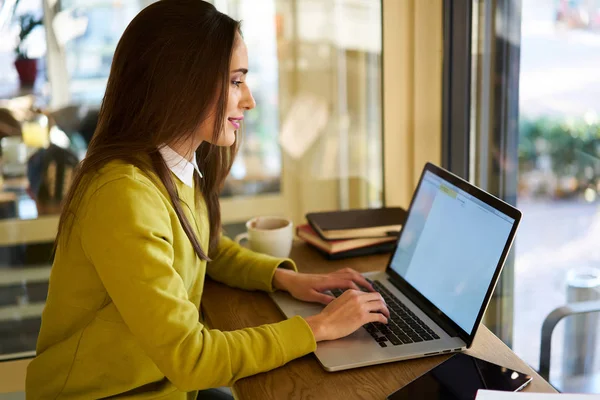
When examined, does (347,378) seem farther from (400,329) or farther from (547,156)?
(547,156)

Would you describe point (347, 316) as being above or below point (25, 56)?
below

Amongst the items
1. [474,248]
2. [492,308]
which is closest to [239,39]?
[474,248]

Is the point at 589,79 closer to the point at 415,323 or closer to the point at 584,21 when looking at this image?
the point at 584,21

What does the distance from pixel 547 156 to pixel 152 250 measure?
960mm

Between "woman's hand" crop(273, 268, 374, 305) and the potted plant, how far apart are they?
99 centimetres

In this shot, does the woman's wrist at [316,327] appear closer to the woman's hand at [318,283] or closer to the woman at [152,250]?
the woman at [152,250]

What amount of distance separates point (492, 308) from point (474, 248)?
2.12 feet

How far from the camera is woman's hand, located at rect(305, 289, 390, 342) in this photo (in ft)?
3.64

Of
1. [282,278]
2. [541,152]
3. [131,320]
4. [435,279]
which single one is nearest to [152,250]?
[131,320]

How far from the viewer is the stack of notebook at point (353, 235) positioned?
1.57 meters

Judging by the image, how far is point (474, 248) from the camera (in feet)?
3.78

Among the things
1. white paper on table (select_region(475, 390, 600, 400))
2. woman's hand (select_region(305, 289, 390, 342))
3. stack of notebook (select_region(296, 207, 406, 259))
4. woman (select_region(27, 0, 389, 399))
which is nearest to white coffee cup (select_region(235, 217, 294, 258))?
stack of notebook (select_region(296, 207, 406, 259))

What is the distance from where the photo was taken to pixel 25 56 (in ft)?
6.05

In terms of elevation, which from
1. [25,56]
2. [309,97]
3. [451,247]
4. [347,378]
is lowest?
[347,378]
